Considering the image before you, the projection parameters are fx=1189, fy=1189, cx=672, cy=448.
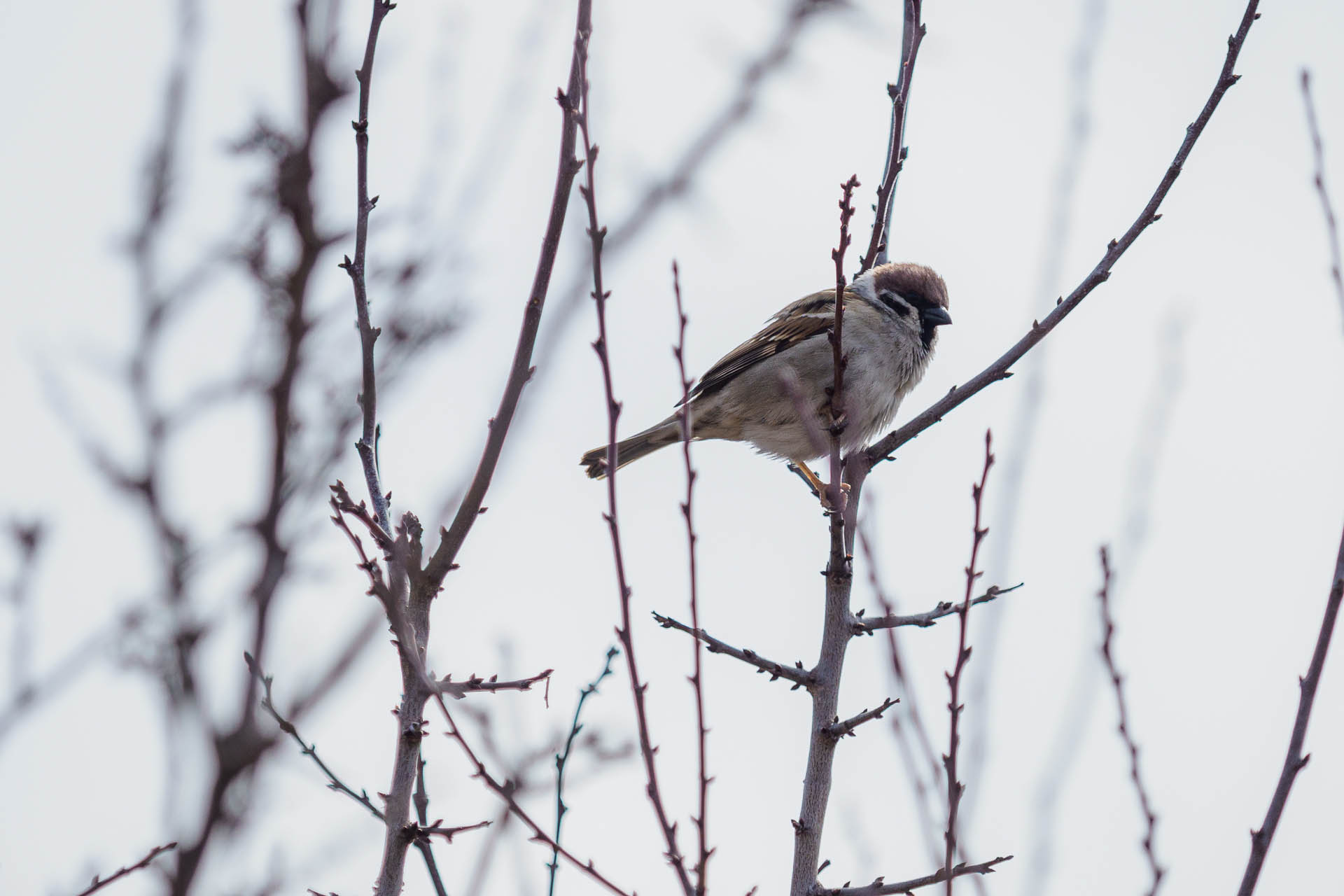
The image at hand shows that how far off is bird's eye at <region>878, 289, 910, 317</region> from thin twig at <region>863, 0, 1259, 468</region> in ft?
8.11

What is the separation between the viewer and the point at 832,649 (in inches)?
122

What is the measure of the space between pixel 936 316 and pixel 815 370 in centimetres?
75

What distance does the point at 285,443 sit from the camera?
1250 mm

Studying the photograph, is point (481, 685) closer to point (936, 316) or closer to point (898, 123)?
point (898, 123)

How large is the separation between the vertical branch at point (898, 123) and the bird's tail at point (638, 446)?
6.92 ft

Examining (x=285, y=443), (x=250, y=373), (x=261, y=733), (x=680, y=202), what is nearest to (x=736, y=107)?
(x=680, y=202)

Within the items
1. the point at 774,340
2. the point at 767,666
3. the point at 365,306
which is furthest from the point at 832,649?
the point at 774,340

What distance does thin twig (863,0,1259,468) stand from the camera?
10.0ft

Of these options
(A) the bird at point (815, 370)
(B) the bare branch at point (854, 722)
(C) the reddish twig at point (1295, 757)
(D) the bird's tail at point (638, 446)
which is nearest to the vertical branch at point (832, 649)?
(B) the bare branch at point (854, 722)

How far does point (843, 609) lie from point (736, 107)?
1.37 metres

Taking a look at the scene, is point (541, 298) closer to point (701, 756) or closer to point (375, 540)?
point (375, 540)

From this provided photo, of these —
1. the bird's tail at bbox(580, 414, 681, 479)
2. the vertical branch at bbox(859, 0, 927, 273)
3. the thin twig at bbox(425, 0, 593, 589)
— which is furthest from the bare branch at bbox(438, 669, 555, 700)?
the bird's tail at bbox(580, 414, 681, 479)

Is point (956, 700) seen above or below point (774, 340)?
below

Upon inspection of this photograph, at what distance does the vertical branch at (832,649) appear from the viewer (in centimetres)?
271
